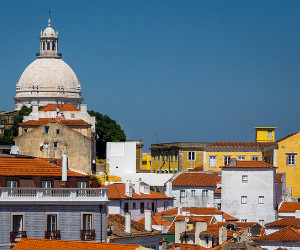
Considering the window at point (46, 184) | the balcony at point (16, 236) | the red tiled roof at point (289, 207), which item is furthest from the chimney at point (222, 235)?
the red tiled roof at point (289, 207)

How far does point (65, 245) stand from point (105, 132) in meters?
112

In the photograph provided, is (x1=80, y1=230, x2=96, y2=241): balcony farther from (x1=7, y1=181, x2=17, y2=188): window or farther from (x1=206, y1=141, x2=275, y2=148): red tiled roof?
(x1=206, y1=141, x2=275, y2=148): red tiled roof

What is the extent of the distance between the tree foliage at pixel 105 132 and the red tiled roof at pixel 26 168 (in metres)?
94.7

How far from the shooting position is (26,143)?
410 feet

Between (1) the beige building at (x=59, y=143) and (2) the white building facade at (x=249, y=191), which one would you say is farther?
(1) the beige building at (x=59, y=143)

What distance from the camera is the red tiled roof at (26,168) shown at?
52875 millimetres

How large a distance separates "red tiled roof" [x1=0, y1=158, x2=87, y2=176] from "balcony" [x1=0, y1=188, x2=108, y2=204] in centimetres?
214

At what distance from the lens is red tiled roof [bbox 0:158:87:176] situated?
173 feet

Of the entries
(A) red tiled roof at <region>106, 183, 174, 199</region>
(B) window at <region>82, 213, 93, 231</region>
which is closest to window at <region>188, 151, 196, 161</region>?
(A) red tiled roof at <region>106, 183, 174, 199</region>

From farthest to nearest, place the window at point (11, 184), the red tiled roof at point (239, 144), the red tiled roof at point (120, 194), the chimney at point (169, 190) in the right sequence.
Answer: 1. the red tiled roof at point (239, 144)
2. the chimney at point (169, 190)
3. the red tiled roof at point (120, 194)
4. the window at point (11, 184)

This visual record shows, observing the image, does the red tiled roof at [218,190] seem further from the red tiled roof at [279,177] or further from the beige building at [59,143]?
the beige building at [59,143]

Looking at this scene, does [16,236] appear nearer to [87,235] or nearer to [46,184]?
[87,235]

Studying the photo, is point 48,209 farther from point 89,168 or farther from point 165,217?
point 89,168

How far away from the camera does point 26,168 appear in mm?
53500
